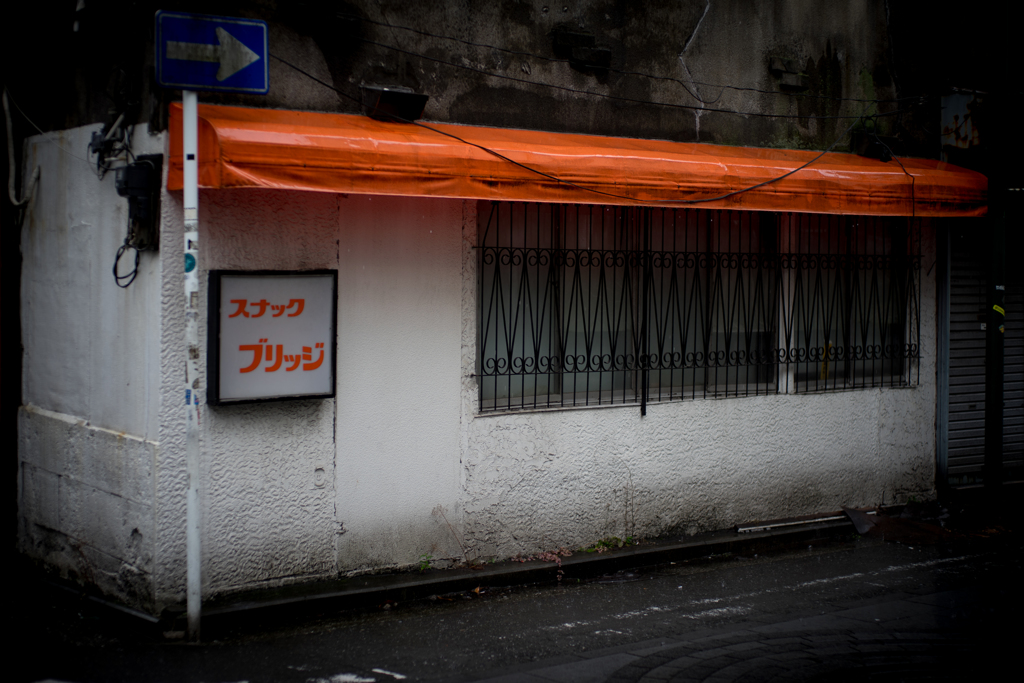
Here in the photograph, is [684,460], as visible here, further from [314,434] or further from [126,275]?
[126,275]

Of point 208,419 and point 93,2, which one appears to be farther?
point 93,2

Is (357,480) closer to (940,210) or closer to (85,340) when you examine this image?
(85,340)

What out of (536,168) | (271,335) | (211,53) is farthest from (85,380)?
(536,168)

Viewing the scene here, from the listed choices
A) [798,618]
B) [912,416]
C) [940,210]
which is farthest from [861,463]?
[798,618]

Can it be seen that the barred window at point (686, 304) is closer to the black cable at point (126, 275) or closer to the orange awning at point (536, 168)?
the orange awning at point (536, 168)

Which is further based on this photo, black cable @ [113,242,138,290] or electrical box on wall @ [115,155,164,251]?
black cable @ [113,242,138,290]

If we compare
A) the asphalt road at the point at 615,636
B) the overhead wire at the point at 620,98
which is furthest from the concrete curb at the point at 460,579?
the overhead wire at the point at 620,98

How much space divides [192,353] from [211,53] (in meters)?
1.82

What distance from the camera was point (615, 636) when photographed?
6035mm

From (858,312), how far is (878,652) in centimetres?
470

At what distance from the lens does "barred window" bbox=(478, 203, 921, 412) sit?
761 centimetres

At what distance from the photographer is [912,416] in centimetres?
972

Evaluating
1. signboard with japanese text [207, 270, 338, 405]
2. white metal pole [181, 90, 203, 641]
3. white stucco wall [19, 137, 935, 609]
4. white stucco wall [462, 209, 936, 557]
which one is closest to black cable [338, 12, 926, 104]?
white stucco wall [19, 137, 935, 609]

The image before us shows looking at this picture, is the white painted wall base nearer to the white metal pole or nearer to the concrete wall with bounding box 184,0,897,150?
the white metal pole
